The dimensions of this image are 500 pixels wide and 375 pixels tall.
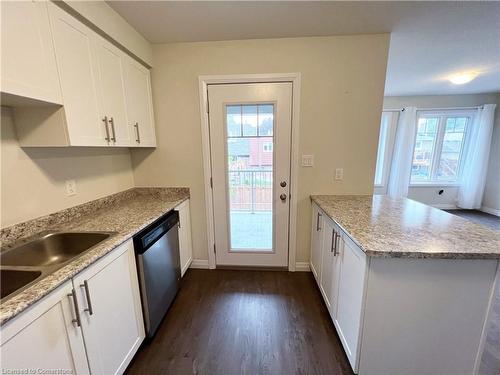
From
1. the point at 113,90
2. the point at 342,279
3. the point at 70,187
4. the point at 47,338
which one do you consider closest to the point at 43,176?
the point at 70,187

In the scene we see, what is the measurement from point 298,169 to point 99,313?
1.95 m

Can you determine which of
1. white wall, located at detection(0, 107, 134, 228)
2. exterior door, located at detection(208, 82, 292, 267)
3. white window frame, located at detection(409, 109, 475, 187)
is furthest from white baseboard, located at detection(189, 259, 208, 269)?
white window frame, located at detection(409, 109, 475, 187)

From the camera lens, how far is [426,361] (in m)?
1.22

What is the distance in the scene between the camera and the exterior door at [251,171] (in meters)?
2.18

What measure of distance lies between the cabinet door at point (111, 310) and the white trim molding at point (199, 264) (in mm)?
1072

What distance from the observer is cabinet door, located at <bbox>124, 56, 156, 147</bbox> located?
6.19 feet

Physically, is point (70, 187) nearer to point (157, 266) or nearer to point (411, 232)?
point (157, 266)

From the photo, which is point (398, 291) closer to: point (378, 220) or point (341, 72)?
point (378, 220)

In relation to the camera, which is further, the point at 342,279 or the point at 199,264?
→ the point at 199,264

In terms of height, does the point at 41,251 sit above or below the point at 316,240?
above

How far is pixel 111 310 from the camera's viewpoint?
1.21 meters

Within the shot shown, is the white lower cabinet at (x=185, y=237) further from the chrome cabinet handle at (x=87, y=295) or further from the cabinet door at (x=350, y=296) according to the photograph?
the cabinet door at (x=350, y=296)

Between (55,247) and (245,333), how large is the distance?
1.47 meters

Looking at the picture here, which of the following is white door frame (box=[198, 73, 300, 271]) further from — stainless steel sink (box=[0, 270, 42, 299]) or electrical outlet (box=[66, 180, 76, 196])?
stainless steel sink (box=[0, 270, 42, 299])
